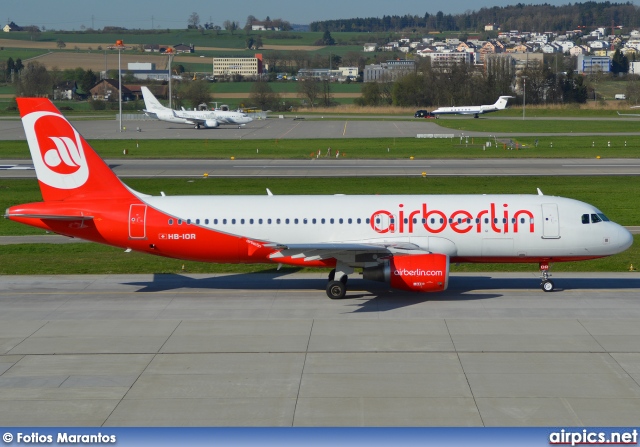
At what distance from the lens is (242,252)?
30.6 metres

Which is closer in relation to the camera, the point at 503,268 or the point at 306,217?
the point at 306,217

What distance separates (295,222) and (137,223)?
584 centimetres

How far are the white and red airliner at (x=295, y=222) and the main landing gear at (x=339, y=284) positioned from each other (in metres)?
0.05

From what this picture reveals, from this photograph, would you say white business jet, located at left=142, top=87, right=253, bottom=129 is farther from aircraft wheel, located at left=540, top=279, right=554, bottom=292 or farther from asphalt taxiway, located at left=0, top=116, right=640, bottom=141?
aircraft wheel, located at left=540, top=279, right=554, bottom=292

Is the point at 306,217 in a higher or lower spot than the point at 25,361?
higher

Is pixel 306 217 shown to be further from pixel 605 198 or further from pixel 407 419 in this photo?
pixel 605 198

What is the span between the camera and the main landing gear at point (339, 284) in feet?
97.5

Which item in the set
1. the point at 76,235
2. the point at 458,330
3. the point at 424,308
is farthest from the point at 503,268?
the point at 76,235

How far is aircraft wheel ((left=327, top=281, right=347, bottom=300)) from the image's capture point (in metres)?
29.7

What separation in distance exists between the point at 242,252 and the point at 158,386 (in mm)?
10430

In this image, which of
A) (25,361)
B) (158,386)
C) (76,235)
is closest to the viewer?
(158,386)

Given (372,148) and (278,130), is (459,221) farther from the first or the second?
(278,130)

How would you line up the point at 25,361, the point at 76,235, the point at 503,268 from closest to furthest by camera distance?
the point at 25,361
the point at 76,235
the point at 503,268

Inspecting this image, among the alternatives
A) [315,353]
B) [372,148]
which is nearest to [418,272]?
Result: [315,353]
